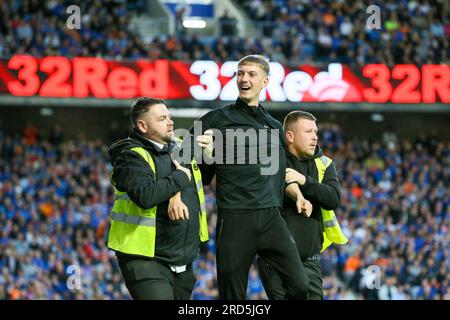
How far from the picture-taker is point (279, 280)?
6668 millimetres

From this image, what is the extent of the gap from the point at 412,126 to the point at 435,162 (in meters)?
2.22

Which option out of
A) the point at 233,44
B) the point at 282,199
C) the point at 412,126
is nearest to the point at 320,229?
the point at 282,199

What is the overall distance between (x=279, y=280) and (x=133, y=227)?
1150 mm

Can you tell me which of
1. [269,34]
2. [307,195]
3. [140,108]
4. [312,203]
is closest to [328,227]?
[312,203]

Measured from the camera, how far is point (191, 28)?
24828 millimetres

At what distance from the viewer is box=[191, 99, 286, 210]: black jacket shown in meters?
6.51

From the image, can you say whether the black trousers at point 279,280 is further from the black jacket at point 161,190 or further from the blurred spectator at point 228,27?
the blurred spectator at point 228,27

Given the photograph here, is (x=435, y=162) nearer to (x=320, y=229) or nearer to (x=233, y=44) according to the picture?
(x=233, y=44)

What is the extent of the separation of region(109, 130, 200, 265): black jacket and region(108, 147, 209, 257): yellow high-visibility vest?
51mm

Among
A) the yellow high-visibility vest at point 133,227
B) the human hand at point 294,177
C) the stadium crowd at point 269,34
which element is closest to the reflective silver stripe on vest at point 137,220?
the yellow high-visibility vest at point 133,227

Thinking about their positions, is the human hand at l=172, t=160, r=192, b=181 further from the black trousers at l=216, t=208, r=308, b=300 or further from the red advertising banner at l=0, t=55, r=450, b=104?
the red advertising banner at l=0, t=55, r=450, b=104

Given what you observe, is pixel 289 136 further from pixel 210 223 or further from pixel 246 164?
pixel 210 223

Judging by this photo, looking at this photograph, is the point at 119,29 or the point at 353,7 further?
the point at 353,7

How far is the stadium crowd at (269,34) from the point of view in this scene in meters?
22.3
